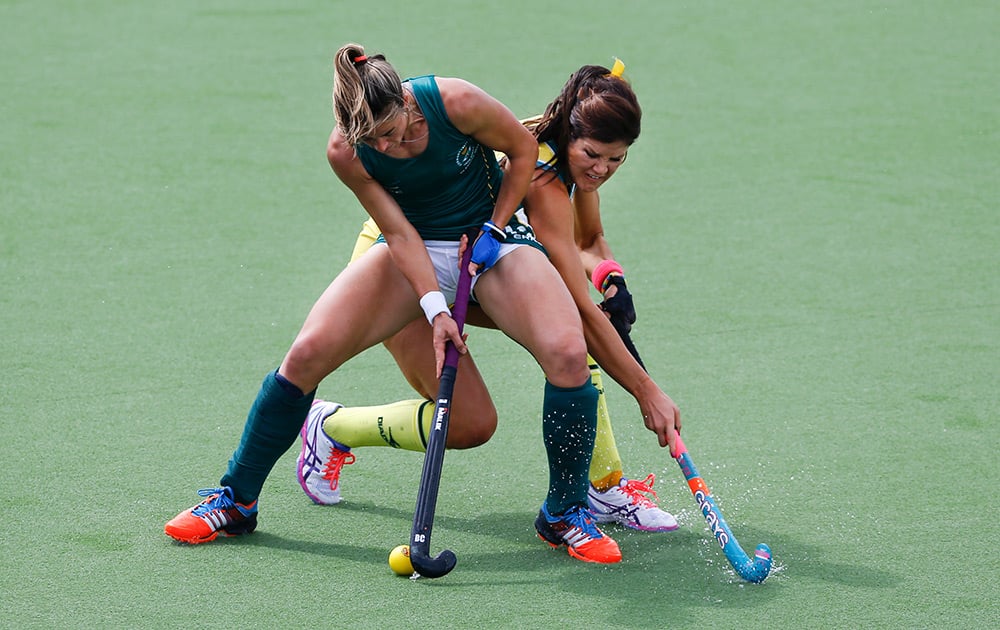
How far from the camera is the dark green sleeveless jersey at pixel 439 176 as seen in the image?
330 centimetres

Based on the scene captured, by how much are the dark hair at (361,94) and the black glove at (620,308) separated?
86 centimetres

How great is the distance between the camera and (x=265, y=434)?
11.0 feet

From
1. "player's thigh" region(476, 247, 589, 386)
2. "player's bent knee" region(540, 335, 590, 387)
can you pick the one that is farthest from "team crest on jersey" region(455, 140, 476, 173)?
"player's bent knee" region(540, 335, 590, 387)

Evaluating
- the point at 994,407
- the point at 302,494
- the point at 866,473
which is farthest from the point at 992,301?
the point at 302,494

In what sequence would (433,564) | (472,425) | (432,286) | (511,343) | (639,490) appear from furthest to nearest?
(511,343)
(639,490)
(472,425)
(432,286)
(433,564)

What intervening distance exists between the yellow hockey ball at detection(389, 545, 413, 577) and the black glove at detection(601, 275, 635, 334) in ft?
3.01

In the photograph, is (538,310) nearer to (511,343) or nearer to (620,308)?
(620,308)

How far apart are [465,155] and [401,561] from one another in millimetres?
1052

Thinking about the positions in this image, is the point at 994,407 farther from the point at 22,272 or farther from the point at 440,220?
the point at 22,272

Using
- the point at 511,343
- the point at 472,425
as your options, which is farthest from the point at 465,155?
the point at 511,343

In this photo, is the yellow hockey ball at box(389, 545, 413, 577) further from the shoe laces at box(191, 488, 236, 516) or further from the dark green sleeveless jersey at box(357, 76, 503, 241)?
the dark green sleeveless jersey at box(357, 76, 503, 241)

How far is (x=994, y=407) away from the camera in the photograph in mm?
4203

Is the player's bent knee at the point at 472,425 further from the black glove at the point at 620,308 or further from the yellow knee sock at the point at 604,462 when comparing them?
the black glove at the point at 620,308

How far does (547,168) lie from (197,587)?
1.40 m
